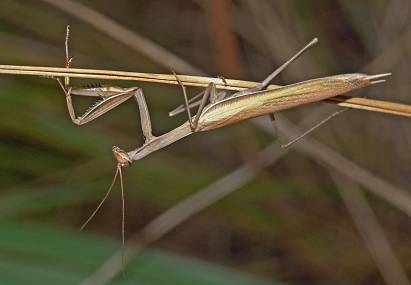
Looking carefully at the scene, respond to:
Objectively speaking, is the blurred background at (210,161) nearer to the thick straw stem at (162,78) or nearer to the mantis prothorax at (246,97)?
the mantis prothorax at (246,97)

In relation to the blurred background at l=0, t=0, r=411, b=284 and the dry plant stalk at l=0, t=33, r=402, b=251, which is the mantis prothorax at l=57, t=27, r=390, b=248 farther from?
the blurred background at l=0, t=0, r=411, b=284

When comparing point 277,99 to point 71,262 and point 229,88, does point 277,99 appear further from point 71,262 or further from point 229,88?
point 71,262

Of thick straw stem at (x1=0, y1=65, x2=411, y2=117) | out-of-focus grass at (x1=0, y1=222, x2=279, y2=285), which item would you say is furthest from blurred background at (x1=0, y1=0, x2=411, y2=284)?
thick straw stem at (x1=0, y1=65, x2=411, y2=117)

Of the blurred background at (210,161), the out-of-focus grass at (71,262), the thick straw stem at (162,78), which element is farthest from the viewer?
the blurred background at (210,161)

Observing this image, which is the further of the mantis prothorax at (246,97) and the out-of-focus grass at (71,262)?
the out-of-focus grass at (71,262)

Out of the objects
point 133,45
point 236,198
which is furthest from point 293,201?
point 133,45

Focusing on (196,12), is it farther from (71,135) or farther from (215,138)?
(71,135)

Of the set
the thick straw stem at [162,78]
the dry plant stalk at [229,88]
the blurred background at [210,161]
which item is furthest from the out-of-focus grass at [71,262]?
the thick straw stem at [162,78]

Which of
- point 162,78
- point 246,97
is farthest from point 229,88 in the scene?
point 162,78
